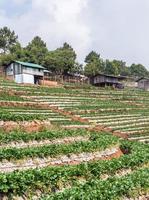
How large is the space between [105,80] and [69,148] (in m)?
66.7

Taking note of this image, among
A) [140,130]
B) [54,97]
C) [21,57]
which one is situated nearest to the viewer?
[140,130]

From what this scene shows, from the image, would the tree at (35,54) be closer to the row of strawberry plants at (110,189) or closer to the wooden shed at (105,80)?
the wooden shed at (105,80)

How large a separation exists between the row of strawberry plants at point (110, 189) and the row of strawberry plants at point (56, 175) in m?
1.38

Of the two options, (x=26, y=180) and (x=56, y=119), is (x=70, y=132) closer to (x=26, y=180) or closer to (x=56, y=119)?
(x=56, y=119)

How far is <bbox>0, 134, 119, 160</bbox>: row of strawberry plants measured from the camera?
2684 centimetres

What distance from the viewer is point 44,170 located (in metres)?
22.4

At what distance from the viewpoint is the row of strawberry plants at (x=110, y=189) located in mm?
19453

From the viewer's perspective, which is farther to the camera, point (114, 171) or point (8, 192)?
point (114, 171)

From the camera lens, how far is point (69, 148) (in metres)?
30.9

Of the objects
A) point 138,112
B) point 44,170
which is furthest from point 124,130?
point 44,170

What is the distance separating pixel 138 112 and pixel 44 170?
149 feet

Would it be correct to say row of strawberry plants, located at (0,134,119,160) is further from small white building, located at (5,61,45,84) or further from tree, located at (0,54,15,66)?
tree, located at (0,54,15,66)

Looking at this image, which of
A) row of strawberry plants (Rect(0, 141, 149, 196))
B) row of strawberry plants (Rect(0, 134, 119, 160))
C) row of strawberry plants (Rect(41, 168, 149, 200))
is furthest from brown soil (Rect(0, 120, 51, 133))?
row of strawberry plants (Rect(41, 168, 149, 200))

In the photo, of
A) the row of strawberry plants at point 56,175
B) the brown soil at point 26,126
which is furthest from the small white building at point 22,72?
the row of strawberry plants at point 56,175
